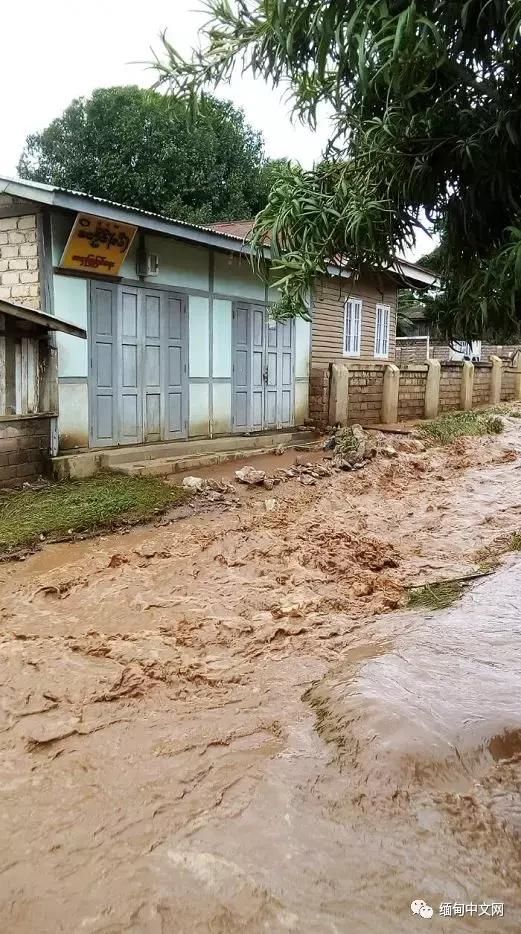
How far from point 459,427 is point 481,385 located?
4519mm

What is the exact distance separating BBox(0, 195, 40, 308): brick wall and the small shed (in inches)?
22.3

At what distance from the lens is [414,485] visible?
1044cm

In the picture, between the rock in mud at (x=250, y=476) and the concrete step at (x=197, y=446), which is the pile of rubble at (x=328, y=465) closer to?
the rock in mud at (x=250, y=476)

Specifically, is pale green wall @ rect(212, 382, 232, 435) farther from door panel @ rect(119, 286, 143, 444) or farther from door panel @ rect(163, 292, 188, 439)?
door panel @ rect(119, 286, 143, 444)

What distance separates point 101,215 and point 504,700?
7.21 meters

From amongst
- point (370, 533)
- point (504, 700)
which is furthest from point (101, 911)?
point (370, 533)

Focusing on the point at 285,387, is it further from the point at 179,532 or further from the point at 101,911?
the point at 101,911

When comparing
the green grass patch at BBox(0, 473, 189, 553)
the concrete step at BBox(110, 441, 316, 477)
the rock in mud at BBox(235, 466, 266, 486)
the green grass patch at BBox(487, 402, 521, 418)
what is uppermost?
the green grass patch at BBox(487, 402, 521, 418)

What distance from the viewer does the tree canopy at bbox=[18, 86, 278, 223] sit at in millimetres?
24047

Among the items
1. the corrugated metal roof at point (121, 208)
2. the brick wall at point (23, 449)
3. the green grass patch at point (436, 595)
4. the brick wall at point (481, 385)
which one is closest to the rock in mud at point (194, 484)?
the brick wall at point (23, 449)

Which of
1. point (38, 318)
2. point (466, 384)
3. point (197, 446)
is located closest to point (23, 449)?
point (38, 318)

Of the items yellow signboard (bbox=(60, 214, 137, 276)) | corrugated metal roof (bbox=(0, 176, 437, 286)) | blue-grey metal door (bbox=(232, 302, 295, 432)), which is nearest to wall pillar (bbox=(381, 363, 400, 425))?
blue-grey metal door (bbox=(232, 302, 295, 432))

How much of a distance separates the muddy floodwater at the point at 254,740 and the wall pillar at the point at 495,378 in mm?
12518
